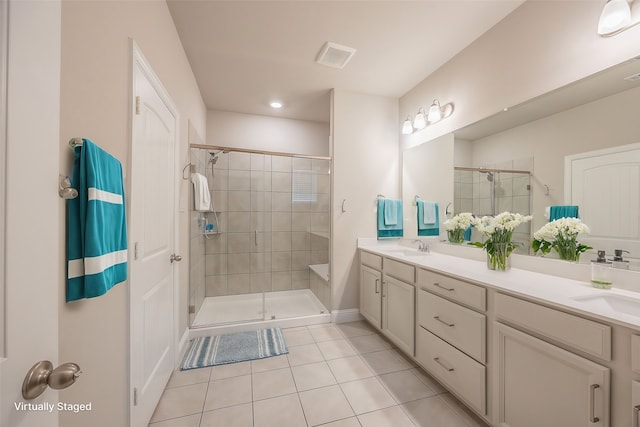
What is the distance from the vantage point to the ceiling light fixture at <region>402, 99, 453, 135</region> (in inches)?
95.0

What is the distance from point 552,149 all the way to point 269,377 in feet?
8.11

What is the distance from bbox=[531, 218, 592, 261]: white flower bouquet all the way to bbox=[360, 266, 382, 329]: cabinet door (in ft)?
4.24

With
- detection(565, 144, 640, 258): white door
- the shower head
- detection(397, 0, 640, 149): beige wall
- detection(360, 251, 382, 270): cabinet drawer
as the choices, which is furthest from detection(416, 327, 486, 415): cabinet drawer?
the shower head

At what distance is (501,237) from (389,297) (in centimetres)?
104

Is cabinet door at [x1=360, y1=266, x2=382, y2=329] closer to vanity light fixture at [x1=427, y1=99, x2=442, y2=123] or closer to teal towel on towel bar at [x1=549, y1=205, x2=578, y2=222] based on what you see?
teal towel on towel bar at [x1=549, y1=205, x2=578, y2=222]

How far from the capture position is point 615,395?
951mm

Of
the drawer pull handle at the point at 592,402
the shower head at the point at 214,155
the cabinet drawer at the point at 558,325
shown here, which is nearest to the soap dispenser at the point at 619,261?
the cabinet drawer at the point at 558,325

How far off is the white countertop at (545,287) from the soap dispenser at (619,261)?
0.38 ft

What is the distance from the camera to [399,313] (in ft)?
7.18

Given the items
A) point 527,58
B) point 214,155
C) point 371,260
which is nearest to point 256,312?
point 371,260

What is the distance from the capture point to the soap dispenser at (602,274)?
130 centimetres

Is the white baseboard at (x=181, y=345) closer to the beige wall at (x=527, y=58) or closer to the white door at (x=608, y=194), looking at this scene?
the white door at (x=608, y=194)

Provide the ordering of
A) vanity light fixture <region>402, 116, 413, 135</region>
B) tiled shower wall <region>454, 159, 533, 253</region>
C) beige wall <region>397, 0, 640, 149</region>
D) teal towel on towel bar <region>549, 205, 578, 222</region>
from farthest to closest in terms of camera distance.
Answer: vanity light fixture <region>402, 116, 413, 135</region> < tiled shower wall <region>454, 159, 533, 253</region> < teal towel on towel bar <region>549, 205, 578, 222</region> < beige wall <region>397, 0, 640, 149</region>

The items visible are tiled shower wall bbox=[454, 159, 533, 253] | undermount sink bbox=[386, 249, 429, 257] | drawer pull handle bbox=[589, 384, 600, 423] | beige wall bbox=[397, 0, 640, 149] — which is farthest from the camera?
undermount sink bbox=[386, 249, 429, 257]
